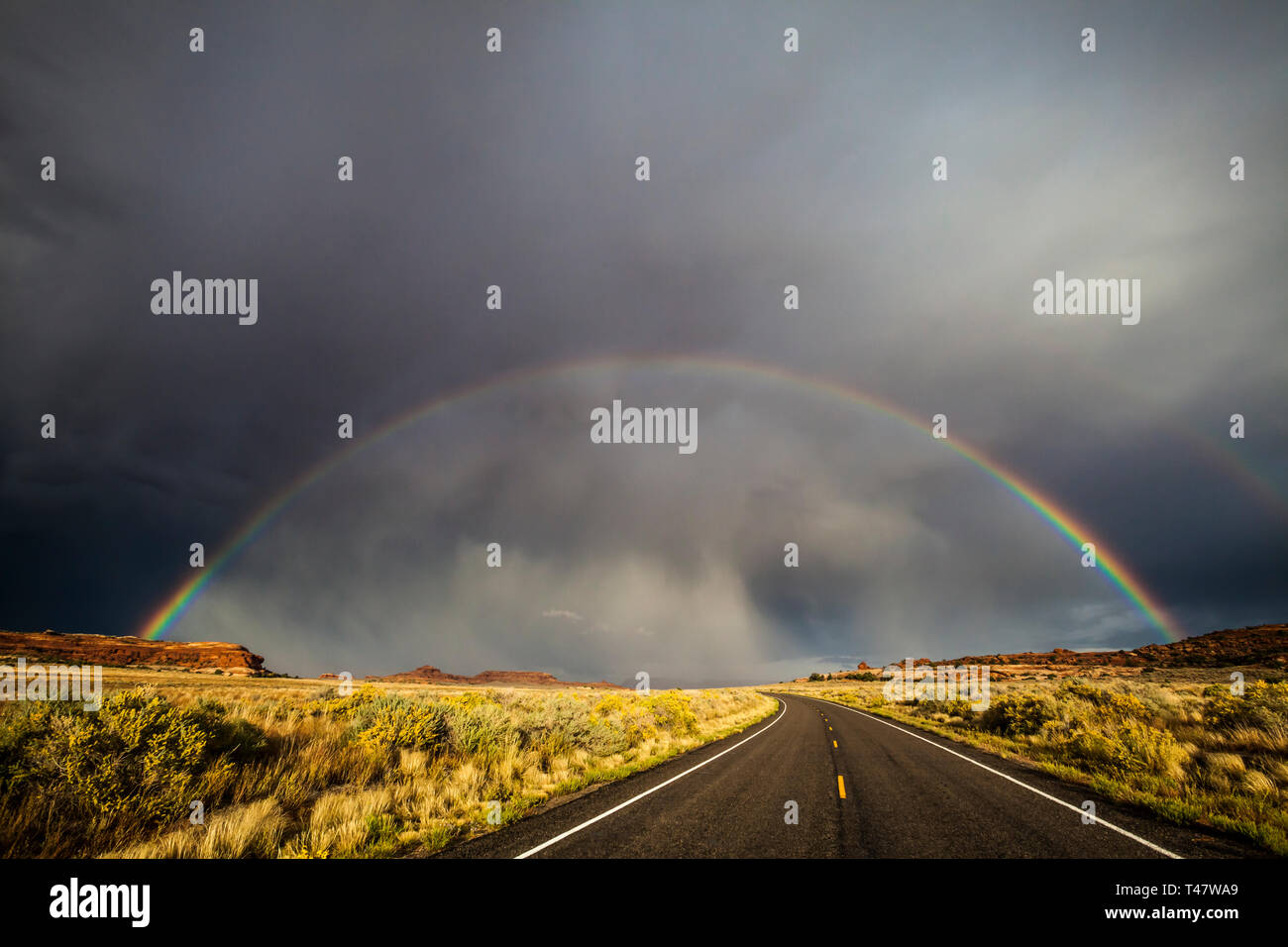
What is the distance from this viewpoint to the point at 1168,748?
40.2ft

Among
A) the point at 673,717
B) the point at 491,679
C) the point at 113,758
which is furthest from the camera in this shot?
the point at 491,679

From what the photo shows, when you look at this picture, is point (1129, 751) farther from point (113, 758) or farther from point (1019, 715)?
point (113, 758)

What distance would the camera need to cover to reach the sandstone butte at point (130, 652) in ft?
207

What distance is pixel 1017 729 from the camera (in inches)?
764

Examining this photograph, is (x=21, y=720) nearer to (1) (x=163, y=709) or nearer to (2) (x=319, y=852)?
(1) (x=163, y=709)

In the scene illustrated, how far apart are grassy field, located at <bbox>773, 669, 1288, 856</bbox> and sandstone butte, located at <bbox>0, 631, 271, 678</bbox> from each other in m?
81.5

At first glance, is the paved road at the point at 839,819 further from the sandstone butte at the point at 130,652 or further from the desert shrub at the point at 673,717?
the sandstone butte at the point at 130,652

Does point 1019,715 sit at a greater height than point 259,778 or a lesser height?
lesser

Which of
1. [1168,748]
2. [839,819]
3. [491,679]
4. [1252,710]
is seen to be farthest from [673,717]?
[491,679]

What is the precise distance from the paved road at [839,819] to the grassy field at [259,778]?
1.39 meters

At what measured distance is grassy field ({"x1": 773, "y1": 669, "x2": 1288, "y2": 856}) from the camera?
28.5ft

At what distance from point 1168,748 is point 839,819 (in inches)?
414
